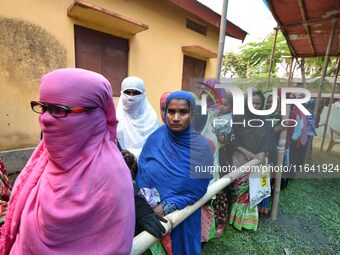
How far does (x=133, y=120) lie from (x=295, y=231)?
2.27m

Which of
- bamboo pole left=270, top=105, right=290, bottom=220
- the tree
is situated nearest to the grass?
bamboo pole left=270, top=105, right=290, bottom=220

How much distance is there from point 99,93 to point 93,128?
0.50 feet

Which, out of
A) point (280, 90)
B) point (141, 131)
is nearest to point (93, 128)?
point (141, 131)

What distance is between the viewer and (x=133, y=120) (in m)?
2.51

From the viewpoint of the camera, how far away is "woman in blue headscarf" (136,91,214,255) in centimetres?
144

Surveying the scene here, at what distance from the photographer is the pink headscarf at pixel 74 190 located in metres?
0.87

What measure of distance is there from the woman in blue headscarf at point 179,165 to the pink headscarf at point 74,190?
1.62 ft

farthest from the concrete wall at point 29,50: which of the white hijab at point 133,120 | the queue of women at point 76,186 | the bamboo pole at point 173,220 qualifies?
the bamboo pole at point 173,220

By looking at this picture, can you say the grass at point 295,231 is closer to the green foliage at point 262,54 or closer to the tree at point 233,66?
the green foliage at point 262,54

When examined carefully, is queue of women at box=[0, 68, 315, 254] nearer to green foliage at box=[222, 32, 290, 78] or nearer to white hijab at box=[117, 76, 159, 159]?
white hijab at box=[117, 76, 159, 159]

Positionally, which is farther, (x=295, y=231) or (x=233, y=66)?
(x=233, y=66)

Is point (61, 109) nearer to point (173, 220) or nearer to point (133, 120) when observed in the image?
point (173, 220)

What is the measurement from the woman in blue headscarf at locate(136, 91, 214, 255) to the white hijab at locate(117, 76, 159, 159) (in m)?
0.78

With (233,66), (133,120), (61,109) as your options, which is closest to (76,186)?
(61,109)
